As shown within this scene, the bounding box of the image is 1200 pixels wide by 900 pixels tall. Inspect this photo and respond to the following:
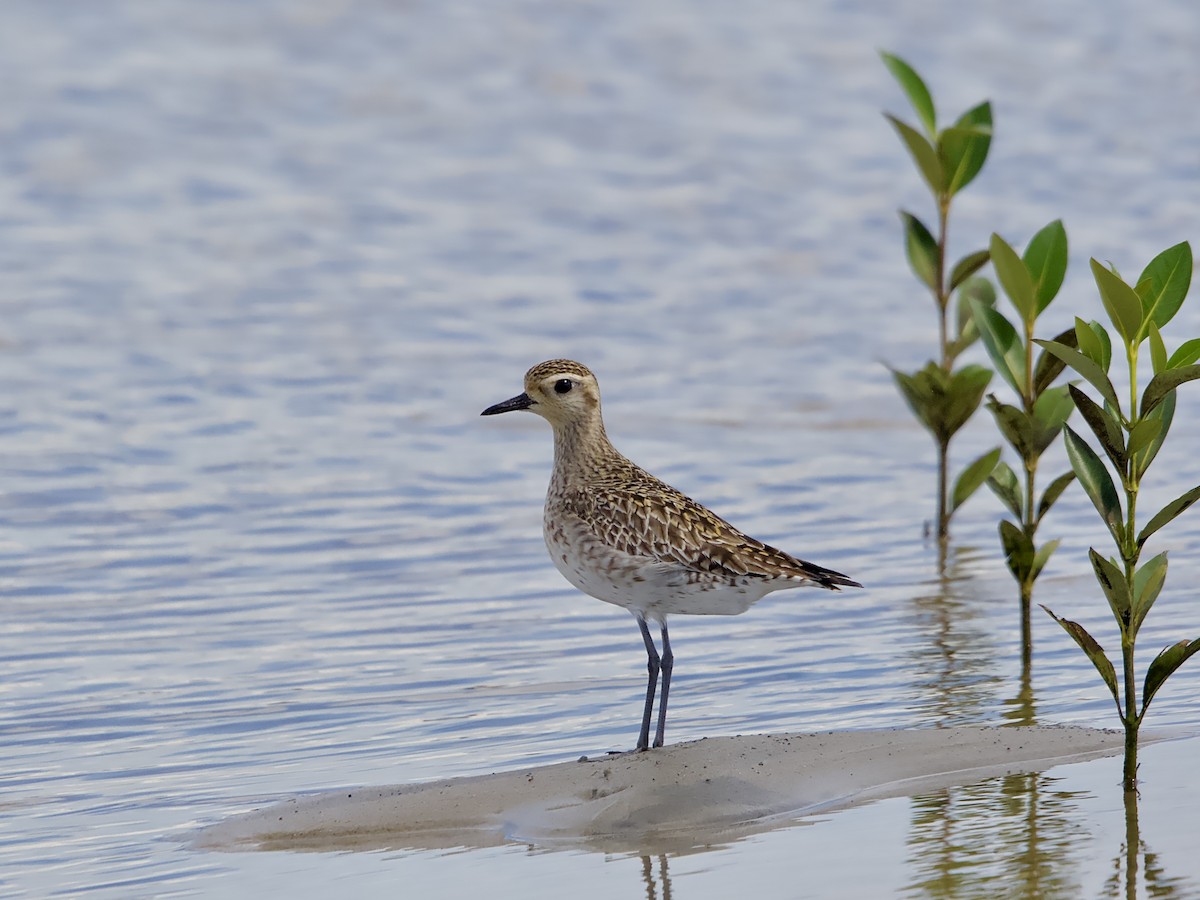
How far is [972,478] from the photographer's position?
825 cm

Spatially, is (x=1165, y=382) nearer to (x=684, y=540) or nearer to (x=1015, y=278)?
(x=1015, y=278)

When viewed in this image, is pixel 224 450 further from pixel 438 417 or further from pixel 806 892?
pixel 806 892

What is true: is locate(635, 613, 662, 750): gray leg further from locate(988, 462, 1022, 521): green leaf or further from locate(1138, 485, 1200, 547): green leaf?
locate(1138, 485, 1200, 547): green leaf

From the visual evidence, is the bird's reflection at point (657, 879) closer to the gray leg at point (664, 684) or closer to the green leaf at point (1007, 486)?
the gray leg at point (664, 684)

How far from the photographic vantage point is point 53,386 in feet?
38.0

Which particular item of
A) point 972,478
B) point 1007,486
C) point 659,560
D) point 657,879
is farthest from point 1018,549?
point 657,879

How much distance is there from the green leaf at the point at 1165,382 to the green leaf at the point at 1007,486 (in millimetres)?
1582

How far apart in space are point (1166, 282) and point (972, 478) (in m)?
2.79

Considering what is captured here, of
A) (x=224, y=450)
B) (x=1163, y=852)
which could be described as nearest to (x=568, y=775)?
(x=1163, y=852)

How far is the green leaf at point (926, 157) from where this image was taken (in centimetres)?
813

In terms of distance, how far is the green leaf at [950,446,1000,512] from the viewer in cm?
797

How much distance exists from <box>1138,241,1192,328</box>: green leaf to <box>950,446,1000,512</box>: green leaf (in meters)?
2.30

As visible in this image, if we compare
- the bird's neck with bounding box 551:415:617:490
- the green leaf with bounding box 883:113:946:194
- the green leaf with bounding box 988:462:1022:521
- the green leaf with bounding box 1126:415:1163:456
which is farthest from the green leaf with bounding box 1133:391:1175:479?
the green leaf with bounding box 883:113:946:194

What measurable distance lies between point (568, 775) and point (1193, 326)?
24.2 feet
